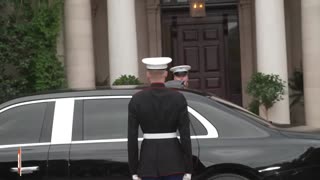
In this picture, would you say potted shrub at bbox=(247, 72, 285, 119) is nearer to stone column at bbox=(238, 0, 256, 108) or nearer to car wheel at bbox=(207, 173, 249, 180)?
stone column at bbox=(238, 0, 256, 108)

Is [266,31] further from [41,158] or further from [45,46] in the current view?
[41,158]

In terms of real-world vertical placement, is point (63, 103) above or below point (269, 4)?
below

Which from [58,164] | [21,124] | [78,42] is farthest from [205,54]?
[58,164]

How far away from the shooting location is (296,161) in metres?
5.43

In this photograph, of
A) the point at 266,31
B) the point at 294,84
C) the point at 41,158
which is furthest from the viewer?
the point at 294,84

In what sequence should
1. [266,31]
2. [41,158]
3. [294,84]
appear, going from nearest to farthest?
[41,158] → [266,31] → [294,84]

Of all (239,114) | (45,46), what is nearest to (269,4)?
(45,46)

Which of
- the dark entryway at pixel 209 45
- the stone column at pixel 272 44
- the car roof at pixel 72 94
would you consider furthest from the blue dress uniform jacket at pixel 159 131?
the dark entryway at pixel 209 45

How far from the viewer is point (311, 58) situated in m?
11.8

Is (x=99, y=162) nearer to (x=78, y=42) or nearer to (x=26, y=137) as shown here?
(x=26, y=137)

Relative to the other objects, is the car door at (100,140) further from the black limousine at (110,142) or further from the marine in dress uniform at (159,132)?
the marine in dress uniform at (159,132)

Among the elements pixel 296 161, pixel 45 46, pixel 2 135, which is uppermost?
pixel 45 46

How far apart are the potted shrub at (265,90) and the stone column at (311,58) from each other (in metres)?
0.76

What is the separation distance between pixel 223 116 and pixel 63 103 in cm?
146
